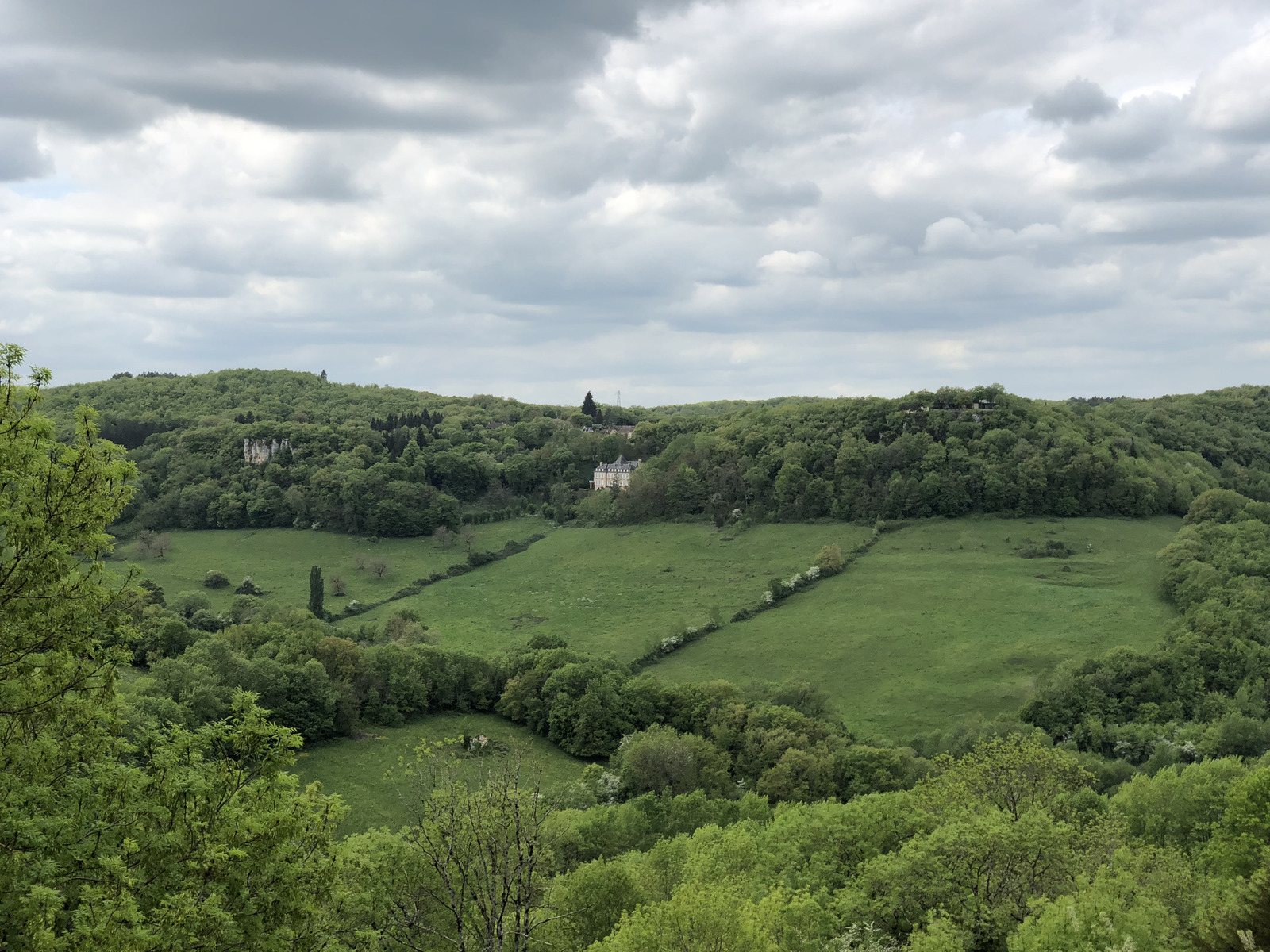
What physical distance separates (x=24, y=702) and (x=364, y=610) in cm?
10260

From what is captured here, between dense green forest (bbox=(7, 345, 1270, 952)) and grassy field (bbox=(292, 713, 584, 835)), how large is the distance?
1486 mm

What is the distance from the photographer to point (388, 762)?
60.2 meters

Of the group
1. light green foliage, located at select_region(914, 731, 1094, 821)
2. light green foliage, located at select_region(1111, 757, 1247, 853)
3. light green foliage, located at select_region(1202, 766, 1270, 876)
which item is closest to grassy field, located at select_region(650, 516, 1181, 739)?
light green foliage, located at select_region(914, 731, 1094, 821)

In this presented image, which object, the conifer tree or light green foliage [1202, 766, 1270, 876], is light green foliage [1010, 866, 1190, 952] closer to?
light green foliage [1202, 766, 1270, 876]

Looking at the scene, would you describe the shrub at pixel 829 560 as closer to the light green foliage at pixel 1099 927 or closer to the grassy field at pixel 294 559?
the grassy field at pixel 294 559

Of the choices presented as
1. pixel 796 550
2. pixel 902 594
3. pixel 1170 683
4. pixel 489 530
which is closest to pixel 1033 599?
pixel 902 594

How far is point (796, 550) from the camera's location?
121938 mm

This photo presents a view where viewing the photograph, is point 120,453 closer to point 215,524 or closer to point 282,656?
point 282,656

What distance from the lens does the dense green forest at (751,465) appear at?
128 metres

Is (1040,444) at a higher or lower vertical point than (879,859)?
higher

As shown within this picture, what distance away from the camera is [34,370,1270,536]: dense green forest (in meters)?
128

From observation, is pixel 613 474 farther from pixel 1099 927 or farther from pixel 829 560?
pixel 1099 927

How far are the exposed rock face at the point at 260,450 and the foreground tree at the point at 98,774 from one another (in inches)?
6411

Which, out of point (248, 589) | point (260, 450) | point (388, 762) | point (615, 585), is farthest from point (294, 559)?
point (388, 762)
